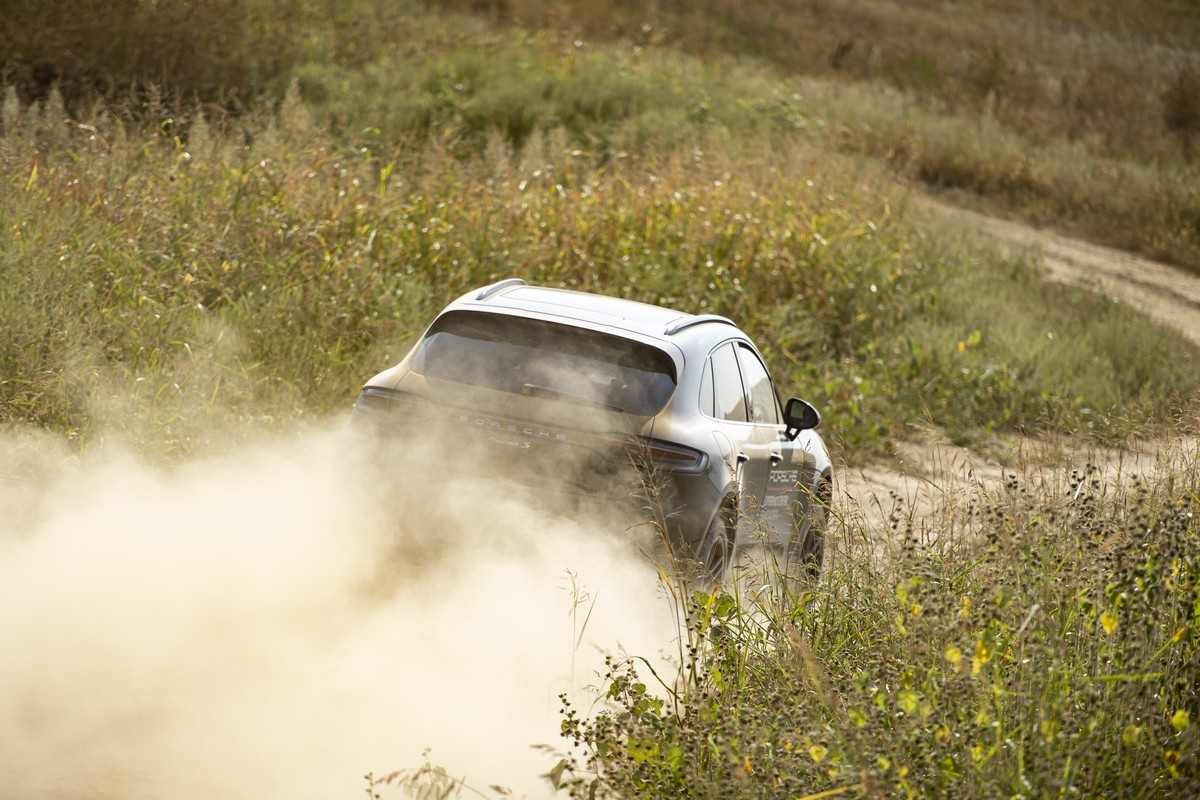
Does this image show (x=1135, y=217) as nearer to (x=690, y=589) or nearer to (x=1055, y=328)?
(x=1055, y=328)

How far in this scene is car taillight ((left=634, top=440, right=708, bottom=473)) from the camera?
17.9 ft

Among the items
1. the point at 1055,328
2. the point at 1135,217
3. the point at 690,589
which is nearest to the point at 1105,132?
the point at 1135,217

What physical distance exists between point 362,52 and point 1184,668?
71.0 ft

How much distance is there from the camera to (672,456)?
216 inches

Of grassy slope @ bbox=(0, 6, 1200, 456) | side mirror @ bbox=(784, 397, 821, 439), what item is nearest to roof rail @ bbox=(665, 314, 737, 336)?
side mirror @ bbox=(784, 397, 821, 439)

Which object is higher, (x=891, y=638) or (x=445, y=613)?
(x=891, y=638)

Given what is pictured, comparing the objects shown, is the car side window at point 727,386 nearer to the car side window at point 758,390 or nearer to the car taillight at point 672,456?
the car side window at point 758,390

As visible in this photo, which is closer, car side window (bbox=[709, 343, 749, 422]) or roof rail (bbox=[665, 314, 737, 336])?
roof rail (bbox=[665, 314, 737, 336])

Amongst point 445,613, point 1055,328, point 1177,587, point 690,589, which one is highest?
point 1177,587

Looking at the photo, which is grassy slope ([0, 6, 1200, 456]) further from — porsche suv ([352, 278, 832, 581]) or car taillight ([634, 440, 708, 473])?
car taillight ([634, 440, 708, 473])

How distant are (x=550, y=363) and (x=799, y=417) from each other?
2.14 metres

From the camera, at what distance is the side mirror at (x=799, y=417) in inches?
281

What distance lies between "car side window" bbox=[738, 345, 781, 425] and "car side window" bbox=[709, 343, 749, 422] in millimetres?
159

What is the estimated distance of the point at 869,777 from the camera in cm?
341
